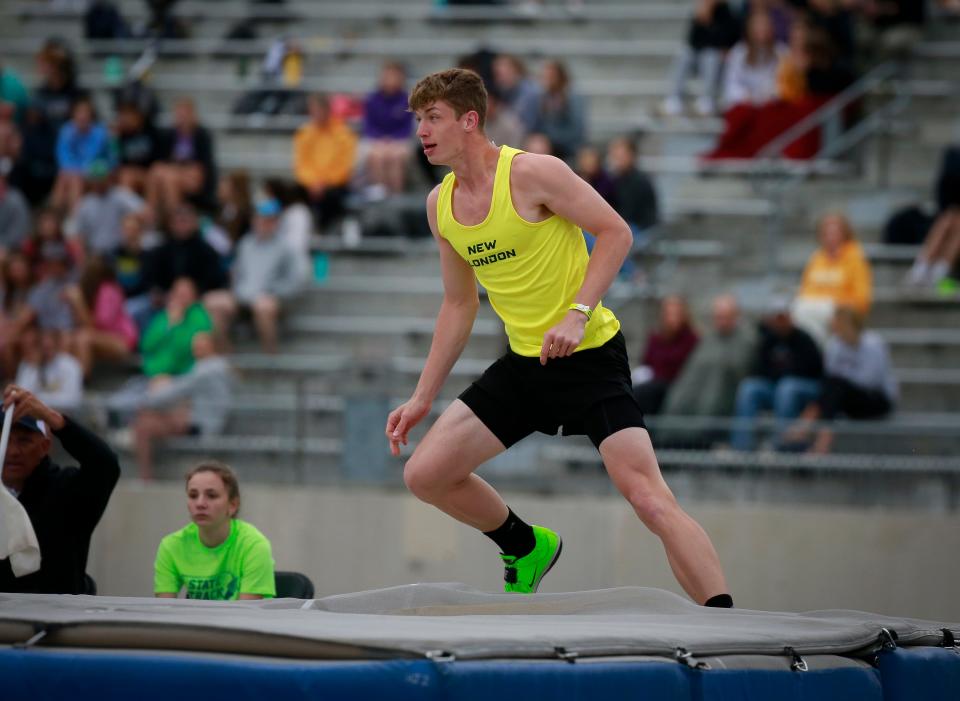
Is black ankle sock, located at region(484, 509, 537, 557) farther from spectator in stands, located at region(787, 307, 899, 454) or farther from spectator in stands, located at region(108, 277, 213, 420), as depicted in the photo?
spectator in stands, located at region(108, 277, 213, 420)

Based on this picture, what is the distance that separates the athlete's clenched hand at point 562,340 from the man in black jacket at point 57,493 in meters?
1.76

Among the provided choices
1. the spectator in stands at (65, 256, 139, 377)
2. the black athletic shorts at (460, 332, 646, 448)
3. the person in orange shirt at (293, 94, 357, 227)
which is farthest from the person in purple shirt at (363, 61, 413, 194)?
the black athletic shorts at (460, 332, 646, 448)

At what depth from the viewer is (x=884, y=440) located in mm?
9961

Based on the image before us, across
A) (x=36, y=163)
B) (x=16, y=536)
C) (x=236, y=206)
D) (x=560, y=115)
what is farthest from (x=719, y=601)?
(x=36, y=163)

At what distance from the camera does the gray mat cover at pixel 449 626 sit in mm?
4547

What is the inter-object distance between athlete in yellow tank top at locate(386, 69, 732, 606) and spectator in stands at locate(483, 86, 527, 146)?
7.24 m

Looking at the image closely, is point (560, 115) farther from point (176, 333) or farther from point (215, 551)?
point (215, 551)

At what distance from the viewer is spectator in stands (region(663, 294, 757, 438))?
1059cm

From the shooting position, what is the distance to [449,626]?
4.93 meters

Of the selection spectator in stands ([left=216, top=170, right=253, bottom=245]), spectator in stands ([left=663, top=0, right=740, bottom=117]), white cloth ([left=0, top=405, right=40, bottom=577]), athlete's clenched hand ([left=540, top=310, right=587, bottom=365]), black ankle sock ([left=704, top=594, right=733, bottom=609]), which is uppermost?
spectator in stands ([left=663, top=0, right=740, bottom=117])

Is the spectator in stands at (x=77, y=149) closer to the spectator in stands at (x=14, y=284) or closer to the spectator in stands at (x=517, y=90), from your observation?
the spectator in stands at (x=14, y=284)

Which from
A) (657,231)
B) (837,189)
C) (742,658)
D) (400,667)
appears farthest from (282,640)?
(837,189)

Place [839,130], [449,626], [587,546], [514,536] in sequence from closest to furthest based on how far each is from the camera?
1. [449,626]
2. [514,536]
3. [587,546]
4. [839,130]

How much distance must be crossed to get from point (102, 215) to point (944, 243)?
6.93 meters
